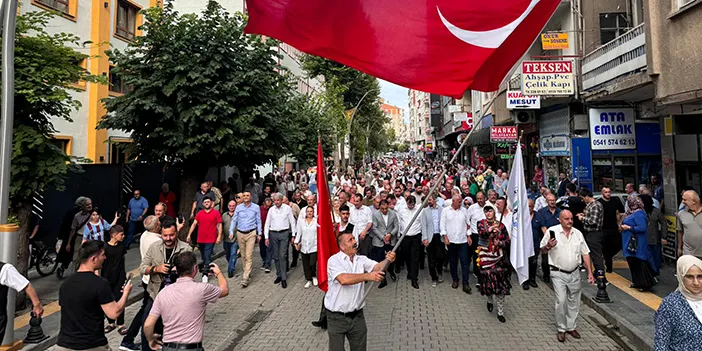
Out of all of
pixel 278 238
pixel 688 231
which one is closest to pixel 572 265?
pixel 688 231

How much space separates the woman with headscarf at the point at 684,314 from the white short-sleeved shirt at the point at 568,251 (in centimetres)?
291

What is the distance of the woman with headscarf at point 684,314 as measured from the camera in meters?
3.19

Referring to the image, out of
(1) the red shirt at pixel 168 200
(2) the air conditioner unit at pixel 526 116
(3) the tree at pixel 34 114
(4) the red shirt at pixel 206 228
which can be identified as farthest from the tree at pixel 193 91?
(2) the air conditioner unit at pixel 526 116

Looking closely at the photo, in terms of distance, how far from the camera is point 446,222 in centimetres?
904

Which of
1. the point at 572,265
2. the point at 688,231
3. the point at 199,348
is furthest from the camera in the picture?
the point at 688,231

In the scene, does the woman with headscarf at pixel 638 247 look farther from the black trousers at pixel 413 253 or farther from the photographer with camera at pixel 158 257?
the photographer with camera at pixel 158 257

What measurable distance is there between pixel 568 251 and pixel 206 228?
7120 millimetres

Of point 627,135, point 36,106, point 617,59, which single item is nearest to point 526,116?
point 627,135

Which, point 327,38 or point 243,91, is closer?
point 327,38

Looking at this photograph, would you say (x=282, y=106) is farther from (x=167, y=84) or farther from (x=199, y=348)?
(x=199, y=348)

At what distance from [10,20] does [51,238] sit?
28.6 feet

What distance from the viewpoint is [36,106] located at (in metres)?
7.53

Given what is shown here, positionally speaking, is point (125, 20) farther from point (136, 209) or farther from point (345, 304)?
point (345, 304)

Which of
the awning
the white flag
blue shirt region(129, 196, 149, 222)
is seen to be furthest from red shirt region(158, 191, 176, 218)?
the awning
